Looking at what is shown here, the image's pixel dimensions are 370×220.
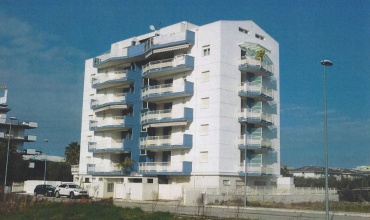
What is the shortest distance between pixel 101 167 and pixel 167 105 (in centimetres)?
1329

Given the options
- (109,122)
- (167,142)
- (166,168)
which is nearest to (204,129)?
(167,142)

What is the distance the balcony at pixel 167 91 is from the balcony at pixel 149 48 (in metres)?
4.23

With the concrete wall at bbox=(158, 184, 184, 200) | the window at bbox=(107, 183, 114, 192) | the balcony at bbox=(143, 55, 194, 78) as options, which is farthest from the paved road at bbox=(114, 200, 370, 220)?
the balcony at bbox=(143, 55, 194, 78)

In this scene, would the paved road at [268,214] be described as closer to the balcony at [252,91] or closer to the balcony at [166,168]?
the balcony at [166,168]

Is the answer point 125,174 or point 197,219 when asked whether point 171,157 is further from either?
point 197,219

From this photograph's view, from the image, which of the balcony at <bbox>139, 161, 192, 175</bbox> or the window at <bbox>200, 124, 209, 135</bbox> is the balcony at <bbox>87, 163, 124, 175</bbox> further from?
the window at <bbox>200, 124, 209, 135</bbox>

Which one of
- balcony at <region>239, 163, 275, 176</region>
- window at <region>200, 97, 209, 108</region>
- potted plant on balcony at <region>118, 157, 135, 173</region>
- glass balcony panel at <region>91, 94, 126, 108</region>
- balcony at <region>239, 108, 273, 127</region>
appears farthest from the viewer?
glass balcony panel at <region>91, 94, 126, 108</region>

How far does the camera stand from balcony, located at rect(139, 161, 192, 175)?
51.5 metres

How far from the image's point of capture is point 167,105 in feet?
187

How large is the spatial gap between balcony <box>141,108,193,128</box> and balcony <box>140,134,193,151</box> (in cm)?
154

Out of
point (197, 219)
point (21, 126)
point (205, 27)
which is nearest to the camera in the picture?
point (197, 219)

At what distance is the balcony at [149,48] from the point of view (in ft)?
176

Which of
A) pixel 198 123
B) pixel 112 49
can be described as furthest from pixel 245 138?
pixel 112 49

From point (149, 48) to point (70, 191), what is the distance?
19.1 metres
